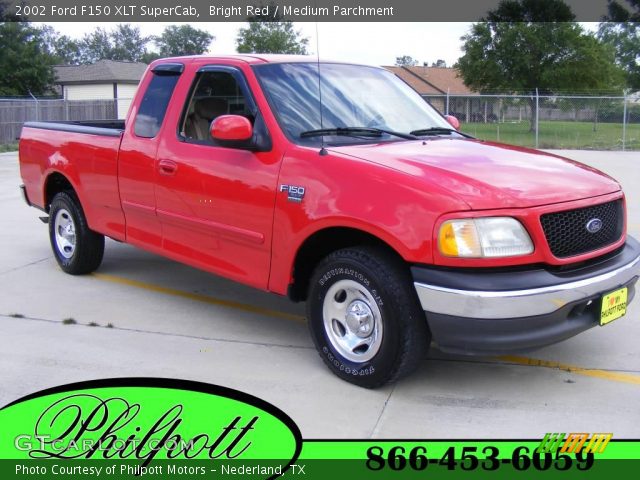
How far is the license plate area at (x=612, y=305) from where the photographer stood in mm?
4066

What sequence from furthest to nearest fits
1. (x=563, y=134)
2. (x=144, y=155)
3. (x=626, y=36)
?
(x=626, y=36), (x=563, y=134), (x=144, y=155)

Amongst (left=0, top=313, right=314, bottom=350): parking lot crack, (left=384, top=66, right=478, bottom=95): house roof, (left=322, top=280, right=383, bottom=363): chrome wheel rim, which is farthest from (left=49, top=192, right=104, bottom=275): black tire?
(left=384, top=66, right=478, bottom=95): house roof

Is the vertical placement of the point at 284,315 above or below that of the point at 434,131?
below

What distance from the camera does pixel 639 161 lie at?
62.0 ft

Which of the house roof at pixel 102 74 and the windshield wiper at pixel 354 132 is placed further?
the house roof at pixel 102 74

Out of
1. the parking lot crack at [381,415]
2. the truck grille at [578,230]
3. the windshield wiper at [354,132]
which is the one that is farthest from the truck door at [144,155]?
the truck grille at [578,230]

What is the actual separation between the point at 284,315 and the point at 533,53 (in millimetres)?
37624

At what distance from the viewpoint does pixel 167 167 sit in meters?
5.34

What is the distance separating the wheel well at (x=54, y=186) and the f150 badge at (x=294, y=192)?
3228 millimetres

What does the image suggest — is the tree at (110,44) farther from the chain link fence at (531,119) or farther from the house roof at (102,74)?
the chain link fence at (531,119)

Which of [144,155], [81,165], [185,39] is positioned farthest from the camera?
[185,39]

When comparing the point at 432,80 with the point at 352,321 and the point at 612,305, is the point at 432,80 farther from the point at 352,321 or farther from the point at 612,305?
the point at 352,321

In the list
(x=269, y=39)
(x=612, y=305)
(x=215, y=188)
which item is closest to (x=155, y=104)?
(x=215, y=188)

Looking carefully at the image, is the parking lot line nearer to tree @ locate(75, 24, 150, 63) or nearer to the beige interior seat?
A: the beige interior seat
